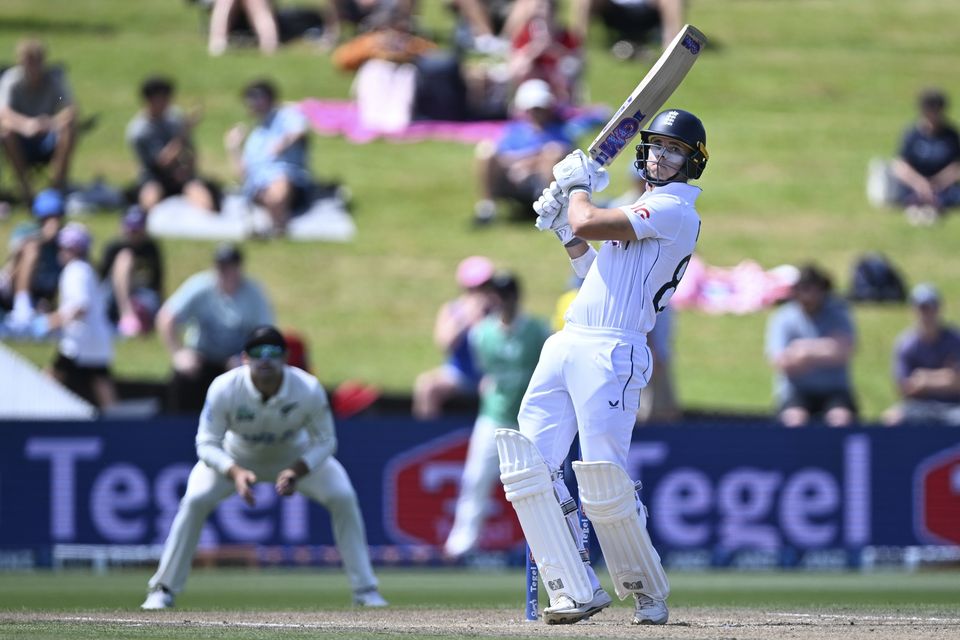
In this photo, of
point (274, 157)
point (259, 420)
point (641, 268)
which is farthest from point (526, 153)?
point (641, 268)

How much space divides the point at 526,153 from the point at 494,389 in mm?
4842

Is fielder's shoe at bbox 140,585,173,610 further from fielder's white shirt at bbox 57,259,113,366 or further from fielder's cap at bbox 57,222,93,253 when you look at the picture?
fielder's cap at bbox 57,222,93,253

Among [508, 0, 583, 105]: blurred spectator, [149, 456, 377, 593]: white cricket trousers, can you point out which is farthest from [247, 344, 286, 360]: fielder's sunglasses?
[508, 0, 583, 105]: blurred spectator

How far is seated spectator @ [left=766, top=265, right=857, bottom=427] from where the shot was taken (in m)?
13.7

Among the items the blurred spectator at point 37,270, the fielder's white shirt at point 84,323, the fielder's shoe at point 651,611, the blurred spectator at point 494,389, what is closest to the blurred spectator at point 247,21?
the blurred spectator at point 37,270

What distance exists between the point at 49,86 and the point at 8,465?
565 centimetres

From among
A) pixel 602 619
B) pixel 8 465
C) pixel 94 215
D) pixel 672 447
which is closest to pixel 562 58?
pixel 94 215

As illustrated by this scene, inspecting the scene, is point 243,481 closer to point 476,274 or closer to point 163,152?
point 476,274

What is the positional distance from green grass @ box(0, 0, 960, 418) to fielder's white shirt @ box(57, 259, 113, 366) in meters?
1.14

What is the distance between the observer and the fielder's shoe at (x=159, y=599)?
9.08m

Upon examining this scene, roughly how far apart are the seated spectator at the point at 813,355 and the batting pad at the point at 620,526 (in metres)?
6.60

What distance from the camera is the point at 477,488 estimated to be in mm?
12352

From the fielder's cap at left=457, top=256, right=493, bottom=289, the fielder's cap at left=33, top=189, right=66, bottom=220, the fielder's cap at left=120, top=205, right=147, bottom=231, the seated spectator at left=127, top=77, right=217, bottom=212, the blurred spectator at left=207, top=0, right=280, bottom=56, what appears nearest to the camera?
the fielder's cap at left=457, top=256, right=493, bottom=289

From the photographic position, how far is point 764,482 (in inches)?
512
